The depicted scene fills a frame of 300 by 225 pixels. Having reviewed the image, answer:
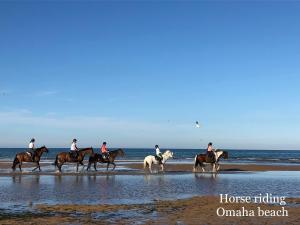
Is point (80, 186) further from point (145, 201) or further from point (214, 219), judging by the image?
point (214, 219)

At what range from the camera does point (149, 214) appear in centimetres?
1435

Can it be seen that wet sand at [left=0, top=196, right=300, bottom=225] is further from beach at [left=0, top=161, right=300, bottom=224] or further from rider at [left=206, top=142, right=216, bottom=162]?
rider at [left=206, top=142, right=216, bottom=162]

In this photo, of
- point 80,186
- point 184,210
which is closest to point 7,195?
point 80,186

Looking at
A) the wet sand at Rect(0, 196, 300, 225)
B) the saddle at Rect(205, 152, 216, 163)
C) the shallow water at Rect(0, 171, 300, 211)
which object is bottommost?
the wet sand at Rect(0, 196, 300, 225)

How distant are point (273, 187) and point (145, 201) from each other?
8985mm

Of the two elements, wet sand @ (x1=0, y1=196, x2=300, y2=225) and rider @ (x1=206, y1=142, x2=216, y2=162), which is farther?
rider @ (x1=206, y1=142, x2=216, y2=162)

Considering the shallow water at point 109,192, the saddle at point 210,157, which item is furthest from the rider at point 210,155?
→ the shallow water at point 109,192

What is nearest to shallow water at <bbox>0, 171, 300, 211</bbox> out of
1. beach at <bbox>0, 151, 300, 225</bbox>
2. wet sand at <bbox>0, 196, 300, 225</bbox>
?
beach at <bbox>0, 151, 300, 225</bbox>

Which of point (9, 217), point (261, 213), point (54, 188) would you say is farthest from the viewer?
point (54, 188)

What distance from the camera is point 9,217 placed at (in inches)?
534

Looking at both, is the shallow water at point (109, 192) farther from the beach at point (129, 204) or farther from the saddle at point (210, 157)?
the saddle at point (210, 157)

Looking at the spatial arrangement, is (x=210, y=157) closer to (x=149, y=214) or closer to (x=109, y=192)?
(x=109, y=192)

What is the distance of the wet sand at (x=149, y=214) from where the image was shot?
13219 mm

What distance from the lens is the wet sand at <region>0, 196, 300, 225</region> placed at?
1322 centimetres
